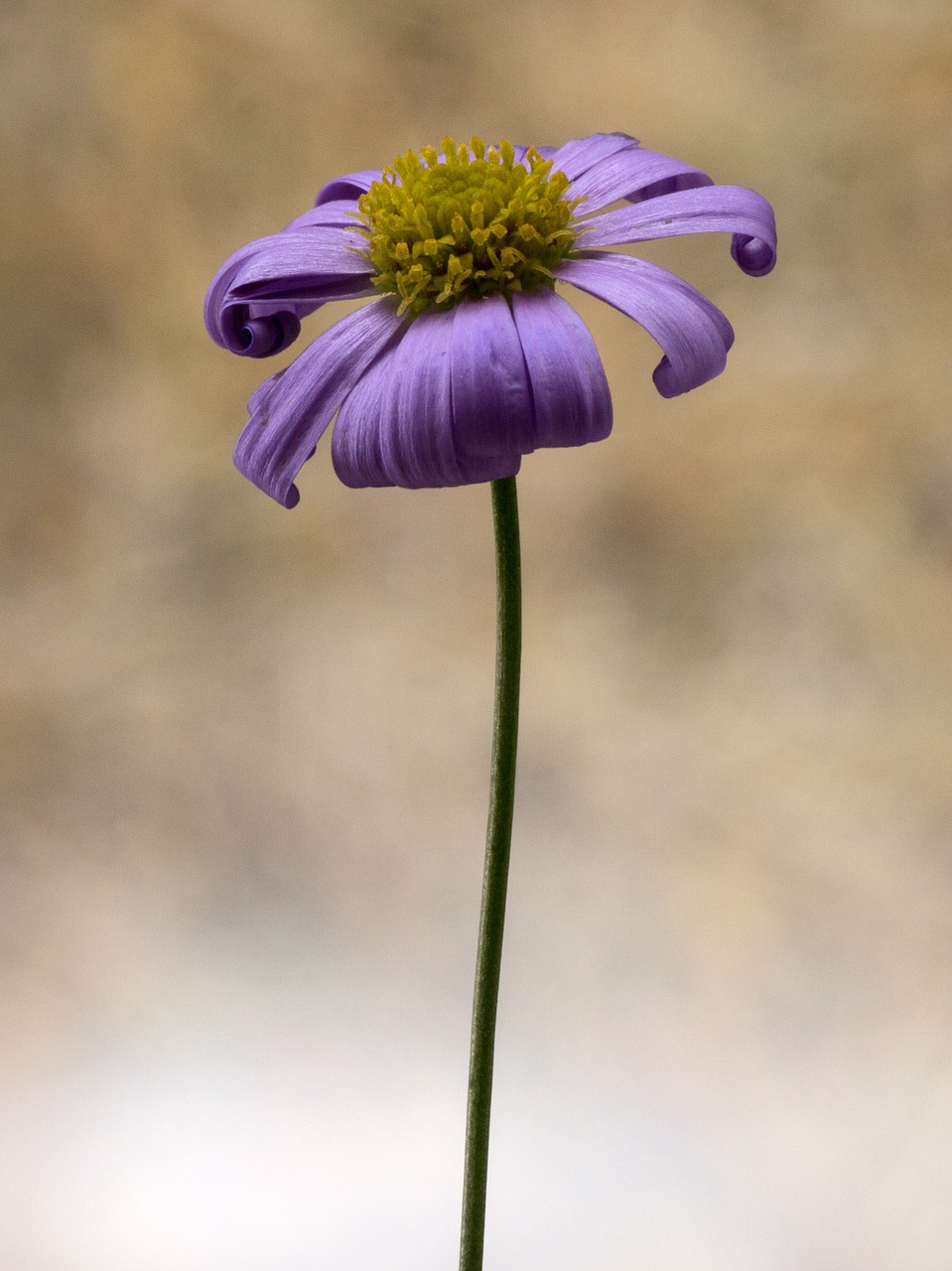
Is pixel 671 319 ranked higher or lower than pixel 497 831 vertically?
higher

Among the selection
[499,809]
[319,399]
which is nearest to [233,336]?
[319,399]

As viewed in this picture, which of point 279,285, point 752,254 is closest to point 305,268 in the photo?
point 279,285

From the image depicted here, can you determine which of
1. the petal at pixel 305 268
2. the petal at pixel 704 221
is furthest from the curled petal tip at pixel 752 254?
the petal at pixel 305 268

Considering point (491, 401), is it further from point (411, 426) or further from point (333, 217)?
point (333, 217)

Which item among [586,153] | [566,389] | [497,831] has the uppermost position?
[586,153]

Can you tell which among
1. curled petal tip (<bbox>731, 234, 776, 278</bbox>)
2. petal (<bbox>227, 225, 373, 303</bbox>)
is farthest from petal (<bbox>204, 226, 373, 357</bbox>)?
curled petal tip (<bbox>731, 234, 776, 278</bbox>)
